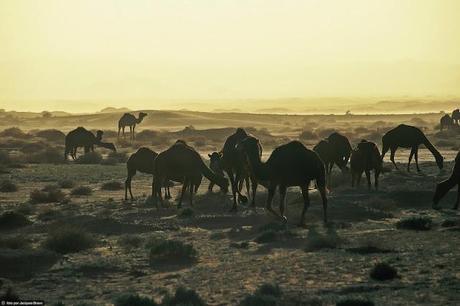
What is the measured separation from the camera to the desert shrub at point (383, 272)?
13.9 m

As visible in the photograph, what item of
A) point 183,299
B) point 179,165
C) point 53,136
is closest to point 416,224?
point 179,165

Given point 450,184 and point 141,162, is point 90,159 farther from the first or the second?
point 450,184

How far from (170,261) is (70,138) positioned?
31222 mm

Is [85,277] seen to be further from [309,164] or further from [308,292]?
[309,164]

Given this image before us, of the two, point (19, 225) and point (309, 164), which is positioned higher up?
point (309, 164)

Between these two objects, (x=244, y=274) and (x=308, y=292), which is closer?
(x=308, y=292)

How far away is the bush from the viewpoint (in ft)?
41.0

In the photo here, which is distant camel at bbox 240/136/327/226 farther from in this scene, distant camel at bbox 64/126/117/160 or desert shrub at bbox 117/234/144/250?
distant camel at bbox 64/126/117/160

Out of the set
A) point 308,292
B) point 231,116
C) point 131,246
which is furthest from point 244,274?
point 231,116

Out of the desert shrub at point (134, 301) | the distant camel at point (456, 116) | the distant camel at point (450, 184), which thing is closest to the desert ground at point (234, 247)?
the distant camel at point (450, 184)

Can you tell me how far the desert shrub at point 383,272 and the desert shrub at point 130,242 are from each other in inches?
239

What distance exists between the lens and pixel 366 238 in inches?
707

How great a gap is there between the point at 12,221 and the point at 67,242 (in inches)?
185

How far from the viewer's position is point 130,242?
1831 cm
